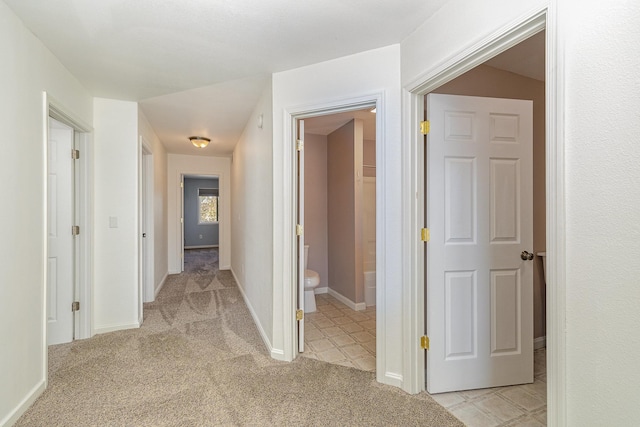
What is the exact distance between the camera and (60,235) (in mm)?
2729

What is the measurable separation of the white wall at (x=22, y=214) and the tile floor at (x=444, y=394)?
1797 millimetres

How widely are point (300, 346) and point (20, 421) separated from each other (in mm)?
1730

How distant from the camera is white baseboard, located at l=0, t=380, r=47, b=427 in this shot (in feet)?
5.46

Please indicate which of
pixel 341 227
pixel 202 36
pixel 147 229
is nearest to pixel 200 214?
pixel 147 229

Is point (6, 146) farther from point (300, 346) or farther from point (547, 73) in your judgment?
point (547, 73)

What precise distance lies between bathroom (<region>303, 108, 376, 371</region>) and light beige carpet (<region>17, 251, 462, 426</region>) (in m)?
0.65

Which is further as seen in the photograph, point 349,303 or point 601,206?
point 349,303

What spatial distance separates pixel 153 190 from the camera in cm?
409

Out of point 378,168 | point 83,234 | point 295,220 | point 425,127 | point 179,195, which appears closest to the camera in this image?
point 425,127

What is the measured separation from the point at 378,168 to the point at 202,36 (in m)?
1.39

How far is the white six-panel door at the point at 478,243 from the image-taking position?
6.48 feet

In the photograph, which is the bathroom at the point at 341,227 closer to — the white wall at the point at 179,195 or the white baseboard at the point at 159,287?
the white baseboard at the point at 159,287

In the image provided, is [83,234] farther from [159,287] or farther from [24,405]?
[159,287]

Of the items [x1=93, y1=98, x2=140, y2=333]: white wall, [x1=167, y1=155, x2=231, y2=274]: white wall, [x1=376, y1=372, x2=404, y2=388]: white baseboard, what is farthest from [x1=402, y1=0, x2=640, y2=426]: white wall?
[x1=167, y1=155, x2=231, y2=274]: white wall
